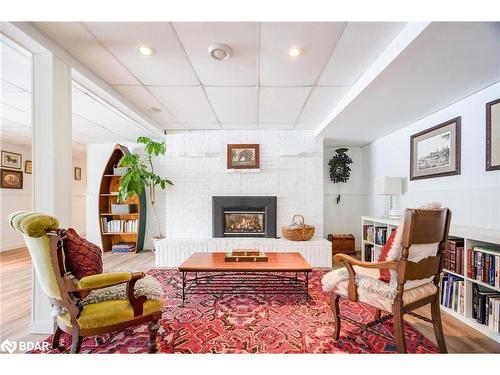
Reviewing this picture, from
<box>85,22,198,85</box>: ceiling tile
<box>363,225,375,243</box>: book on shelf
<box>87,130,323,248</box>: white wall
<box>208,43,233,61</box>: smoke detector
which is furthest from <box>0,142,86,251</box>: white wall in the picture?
<box>363,225,375,243</box>: book on shelf

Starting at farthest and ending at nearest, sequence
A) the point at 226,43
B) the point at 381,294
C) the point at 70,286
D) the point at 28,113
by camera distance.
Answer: the point at 28,113 < the point at 226,43 < the point at 381,294 < the point at 70,286

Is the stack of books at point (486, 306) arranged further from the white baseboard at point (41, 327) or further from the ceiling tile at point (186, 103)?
the white baseboard at point (41, 327)

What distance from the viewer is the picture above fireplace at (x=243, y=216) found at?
4301 millimetres

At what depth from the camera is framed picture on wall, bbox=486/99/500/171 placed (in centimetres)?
223

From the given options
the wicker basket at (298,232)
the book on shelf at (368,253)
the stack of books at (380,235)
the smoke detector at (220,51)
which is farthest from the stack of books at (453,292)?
the smoke detector at (220,51)

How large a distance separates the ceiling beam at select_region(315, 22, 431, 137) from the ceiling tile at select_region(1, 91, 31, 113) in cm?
382

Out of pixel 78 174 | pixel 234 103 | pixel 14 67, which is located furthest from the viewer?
pixel 78 174

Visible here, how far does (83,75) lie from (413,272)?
317 centimetres

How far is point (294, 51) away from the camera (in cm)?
205

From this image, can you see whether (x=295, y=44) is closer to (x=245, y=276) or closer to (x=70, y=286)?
(x=70, y=286)

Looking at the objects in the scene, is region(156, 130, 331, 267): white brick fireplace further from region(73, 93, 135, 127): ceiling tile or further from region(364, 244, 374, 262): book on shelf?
region(73, 93, 135, 127): ceiling tile

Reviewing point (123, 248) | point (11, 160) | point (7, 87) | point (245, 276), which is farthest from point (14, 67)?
point (11, 160)
